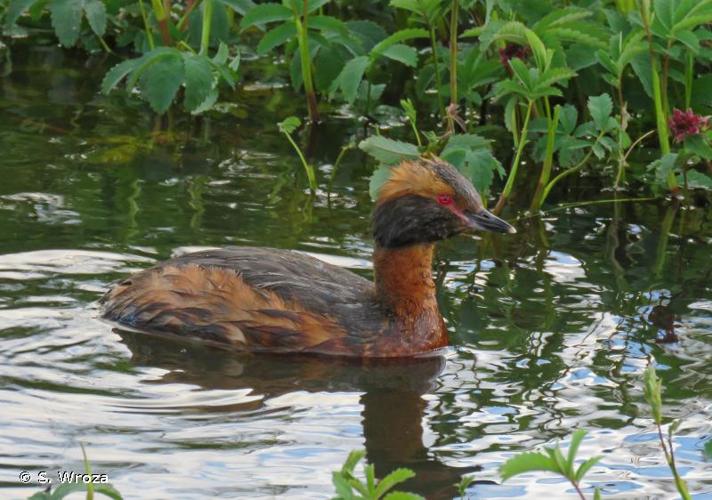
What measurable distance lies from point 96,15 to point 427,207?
4.02 metres

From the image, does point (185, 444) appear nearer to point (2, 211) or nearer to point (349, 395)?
point (349, 395)

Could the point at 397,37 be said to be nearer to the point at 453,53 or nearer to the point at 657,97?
the point at 453,53

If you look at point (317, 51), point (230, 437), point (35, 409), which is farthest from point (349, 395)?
point (317, 51)

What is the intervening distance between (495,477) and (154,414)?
1.55 m

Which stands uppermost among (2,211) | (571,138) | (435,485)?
(571,138)

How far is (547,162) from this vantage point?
30.8ft

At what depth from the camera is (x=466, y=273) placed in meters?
8.72

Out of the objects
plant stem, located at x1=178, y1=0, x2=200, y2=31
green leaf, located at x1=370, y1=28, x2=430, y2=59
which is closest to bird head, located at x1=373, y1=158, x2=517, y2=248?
green leaf, located at x1=370, y1=28, x2=430, y2=59

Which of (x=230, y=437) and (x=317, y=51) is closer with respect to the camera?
(x=230, y=437)

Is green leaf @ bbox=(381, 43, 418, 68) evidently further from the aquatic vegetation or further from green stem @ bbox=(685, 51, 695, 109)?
green stem @ bbox=(685, 51, 695, 109)

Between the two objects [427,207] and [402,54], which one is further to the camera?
[402,54]

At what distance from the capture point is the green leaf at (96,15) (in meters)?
10.8

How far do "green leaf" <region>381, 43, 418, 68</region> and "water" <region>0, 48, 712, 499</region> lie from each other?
0.88 meters

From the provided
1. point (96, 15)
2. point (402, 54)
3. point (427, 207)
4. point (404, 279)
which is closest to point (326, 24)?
point (402, 54)
